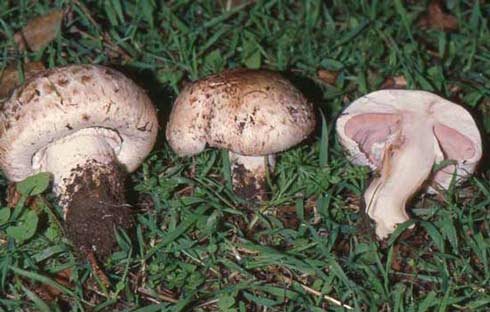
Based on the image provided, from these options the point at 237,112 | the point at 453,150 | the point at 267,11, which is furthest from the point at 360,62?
the point at 237,112

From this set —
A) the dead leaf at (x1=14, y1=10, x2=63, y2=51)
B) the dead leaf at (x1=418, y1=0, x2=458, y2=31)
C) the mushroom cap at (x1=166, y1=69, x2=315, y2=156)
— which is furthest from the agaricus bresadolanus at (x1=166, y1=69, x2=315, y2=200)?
the dead leaf at (x1=418, y1=0, x2=458, y2=31)

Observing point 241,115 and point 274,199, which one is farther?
point 274,199

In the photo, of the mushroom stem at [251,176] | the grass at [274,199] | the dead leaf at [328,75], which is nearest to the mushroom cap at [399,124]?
the grass at [274,199]

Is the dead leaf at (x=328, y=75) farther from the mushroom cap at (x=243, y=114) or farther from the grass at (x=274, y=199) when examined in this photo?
the mushroom cap at (x=243, y=114)

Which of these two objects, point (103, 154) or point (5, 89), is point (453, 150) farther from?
point (5, 89)

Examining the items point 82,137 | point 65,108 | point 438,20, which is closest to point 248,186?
point 82,137

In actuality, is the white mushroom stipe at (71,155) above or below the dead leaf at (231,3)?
below

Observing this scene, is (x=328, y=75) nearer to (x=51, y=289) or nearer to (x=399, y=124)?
(x=399, y=124)
